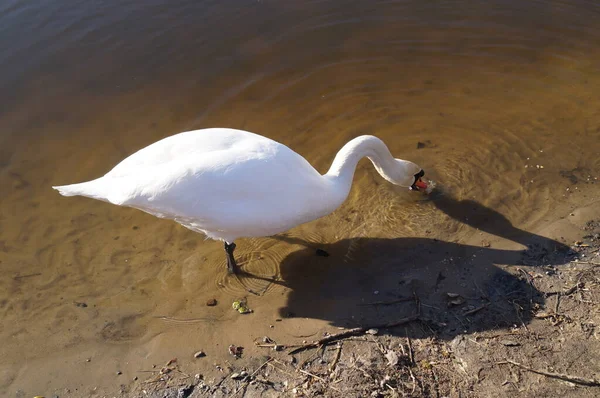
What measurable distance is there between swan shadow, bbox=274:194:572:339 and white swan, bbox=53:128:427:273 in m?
0.71

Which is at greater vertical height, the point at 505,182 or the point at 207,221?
the point at 207,221

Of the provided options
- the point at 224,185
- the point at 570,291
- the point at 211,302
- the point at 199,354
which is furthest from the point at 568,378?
the point at 211,302

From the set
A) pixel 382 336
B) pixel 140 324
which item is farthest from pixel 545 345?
pixel 140 324

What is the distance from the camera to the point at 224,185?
451cm

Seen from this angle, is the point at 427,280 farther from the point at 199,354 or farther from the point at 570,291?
the point at 199,354

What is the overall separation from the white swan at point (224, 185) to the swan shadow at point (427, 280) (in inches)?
27.8

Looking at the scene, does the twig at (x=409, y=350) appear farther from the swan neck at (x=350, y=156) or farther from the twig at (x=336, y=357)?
Answer: the swan neck at (x=350, y=156)

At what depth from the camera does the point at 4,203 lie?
6.55m

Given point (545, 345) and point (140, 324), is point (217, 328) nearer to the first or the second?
point (140, 324)

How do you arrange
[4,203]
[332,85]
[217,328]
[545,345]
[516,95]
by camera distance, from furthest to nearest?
[332,85]
[516,95]
[4,203]
[217,328]
[545,345]

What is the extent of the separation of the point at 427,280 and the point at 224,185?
2.09 metres

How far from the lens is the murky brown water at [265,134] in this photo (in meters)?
5.05

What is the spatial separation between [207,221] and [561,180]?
4.01 m

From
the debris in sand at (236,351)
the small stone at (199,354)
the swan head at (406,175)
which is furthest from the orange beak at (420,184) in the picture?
the small stone at (199,354)
